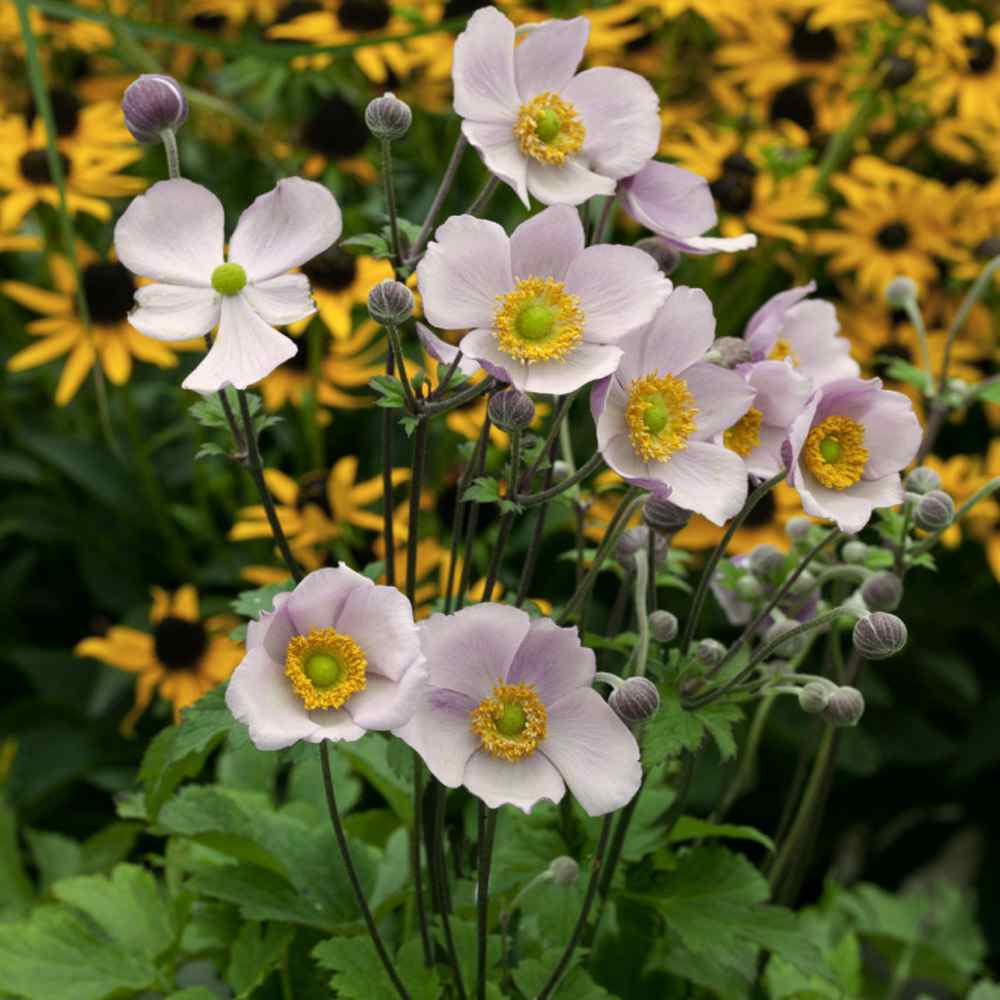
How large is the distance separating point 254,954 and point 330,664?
0.46 metres

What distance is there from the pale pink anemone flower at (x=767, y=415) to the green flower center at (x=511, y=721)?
222 mm

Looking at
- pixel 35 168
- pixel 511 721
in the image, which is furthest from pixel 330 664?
pixel 35 168

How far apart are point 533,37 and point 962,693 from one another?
1.58 metres

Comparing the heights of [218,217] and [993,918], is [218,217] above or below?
above

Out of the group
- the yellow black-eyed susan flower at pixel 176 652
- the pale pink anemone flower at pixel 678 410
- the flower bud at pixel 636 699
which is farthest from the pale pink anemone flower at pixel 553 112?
the yellow black-eyed susan flower at pixel 176 652

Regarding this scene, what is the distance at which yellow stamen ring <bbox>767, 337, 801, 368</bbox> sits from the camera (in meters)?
1.13

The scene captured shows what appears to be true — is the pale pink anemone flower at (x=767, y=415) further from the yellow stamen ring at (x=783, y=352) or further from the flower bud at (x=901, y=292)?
the flower bud at (x=901, y=292)

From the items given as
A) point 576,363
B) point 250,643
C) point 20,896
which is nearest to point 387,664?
point 250,643

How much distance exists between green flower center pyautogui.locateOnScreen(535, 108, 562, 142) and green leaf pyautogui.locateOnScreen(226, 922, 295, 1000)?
689 millimetres

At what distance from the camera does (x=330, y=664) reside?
0.87 meters

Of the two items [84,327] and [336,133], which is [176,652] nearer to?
[84,327]

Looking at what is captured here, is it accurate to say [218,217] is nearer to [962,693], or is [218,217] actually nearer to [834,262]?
[834,262]

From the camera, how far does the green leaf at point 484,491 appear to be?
36.2 inches

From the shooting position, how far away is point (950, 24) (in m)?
2.23
